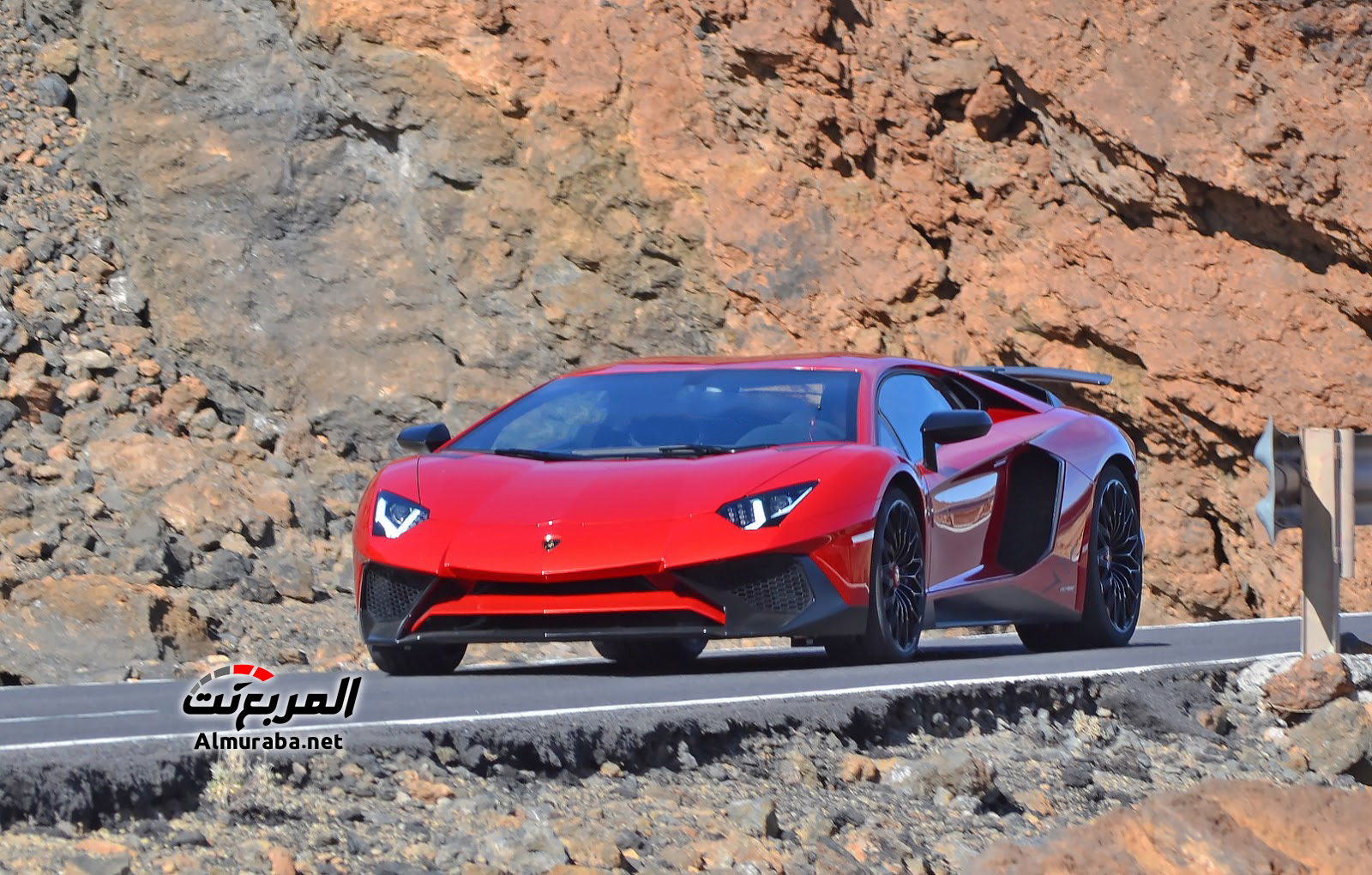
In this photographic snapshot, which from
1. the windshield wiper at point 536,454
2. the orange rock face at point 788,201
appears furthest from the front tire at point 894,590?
the orange rock face at point 788,201

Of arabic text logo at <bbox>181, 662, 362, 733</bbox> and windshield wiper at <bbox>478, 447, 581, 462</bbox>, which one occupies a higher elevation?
windshield wiper at <bbox>478, 447, 581, 462</bbox>

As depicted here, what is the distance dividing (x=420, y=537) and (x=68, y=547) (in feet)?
28.3

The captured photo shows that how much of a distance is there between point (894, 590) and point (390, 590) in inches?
74.7

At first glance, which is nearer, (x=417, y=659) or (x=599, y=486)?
(x=599, y=486)

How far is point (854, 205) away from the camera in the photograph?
17.0 metres

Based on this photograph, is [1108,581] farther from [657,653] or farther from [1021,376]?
[657,653]

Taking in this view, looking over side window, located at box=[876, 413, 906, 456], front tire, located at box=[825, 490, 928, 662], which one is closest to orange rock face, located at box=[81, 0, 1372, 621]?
side window, located at box=[876, 413, 906, 456]

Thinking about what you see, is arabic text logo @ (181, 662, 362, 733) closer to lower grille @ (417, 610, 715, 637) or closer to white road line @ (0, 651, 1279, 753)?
white road line @ (0, 651, 1279, 753)

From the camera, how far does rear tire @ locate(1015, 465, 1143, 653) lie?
29.8 ft

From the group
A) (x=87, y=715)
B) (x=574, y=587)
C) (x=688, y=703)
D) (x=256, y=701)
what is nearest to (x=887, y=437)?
(x=574, y=587)

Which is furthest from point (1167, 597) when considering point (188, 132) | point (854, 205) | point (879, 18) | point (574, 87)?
point (188, 132)

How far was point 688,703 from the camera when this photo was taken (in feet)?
19.0

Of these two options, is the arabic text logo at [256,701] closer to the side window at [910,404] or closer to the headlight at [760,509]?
the headlight at [760,509]

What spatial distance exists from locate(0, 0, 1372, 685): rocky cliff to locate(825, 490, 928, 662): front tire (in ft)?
24.4
